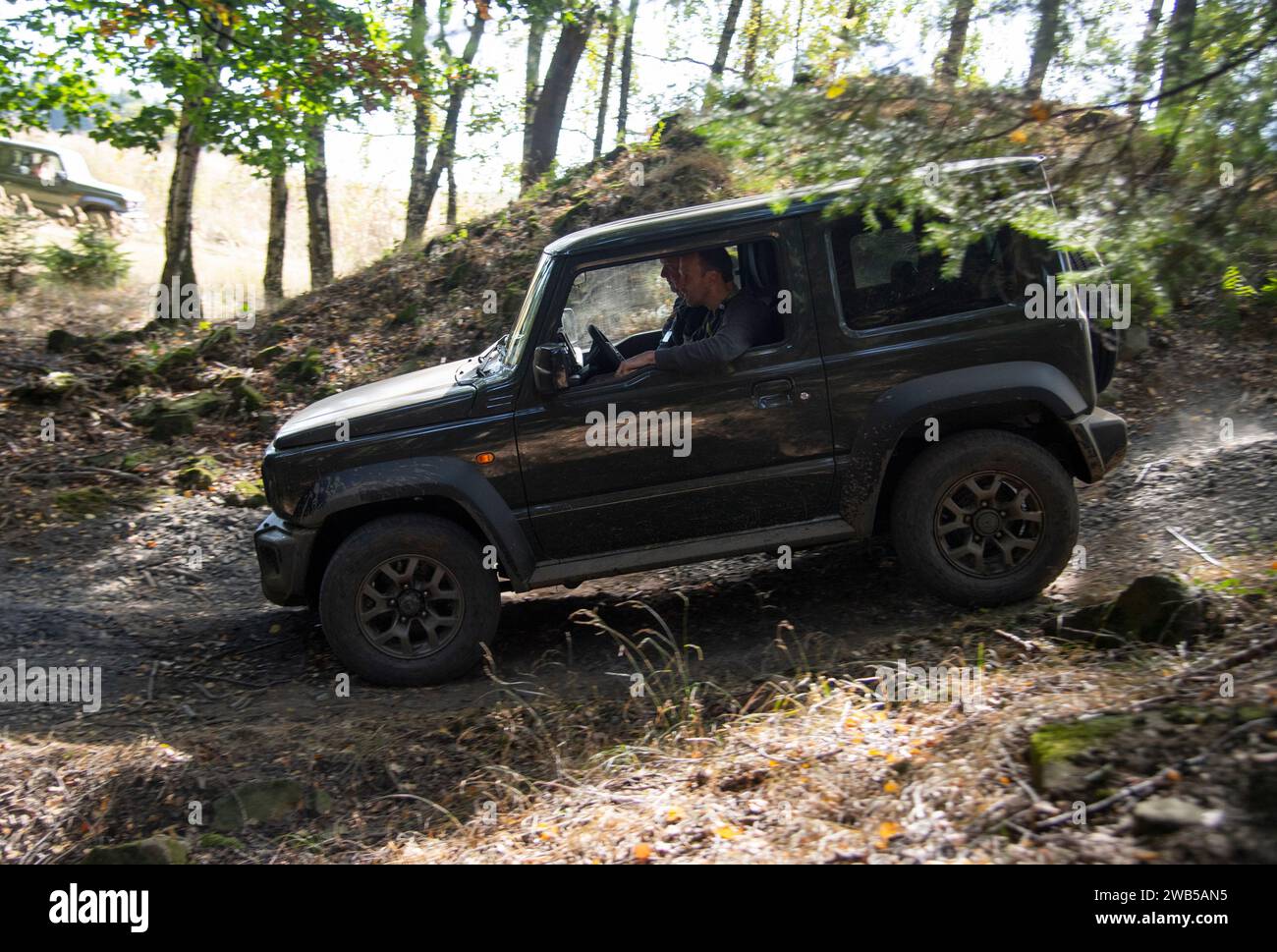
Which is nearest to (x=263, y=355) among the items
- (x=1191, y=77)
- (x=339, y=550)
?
(x=339, y=550)

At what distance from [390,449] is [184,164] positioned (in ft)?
33.5

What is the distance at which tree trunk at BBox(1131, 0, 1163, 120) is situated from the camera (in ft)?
12.4

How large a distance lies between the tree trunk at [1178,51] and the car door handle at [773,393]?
73.6 inches

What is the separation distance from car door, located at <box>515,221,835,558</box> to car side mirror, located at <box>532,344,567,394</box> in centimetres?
7

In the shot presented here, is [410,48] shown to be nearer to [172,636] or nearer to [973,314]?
[172,636]

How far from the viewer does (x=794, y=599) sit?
5883 mm

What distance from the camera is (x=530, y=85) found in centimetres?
1883

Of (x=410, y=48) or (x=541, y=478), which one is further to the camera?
(x=410, y=48)

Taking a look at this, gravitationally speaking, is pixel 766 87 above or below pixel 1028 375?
above

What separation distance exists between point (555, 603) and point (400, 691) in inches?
54.9

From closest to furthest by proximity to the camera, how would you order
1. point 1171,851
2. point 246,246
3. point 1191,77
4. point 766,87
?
point 1171,851
point 1191,77
point 766,87
point 246,246

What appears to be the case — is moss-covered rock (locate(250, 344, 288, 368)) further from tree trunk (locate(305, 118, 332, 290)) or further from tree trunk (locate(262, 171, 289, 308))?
tree trunk (locate(262, 171, 289, 308))

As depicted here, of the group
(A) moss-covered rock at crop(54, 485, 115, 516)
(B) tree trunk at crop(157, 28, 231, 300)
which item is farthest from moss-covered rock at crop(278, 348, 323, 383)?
(B) tree trunk at crop(157, 28, 231, 300)

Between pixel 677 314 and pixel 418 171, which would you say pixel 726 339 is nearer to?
pixel 677 314
